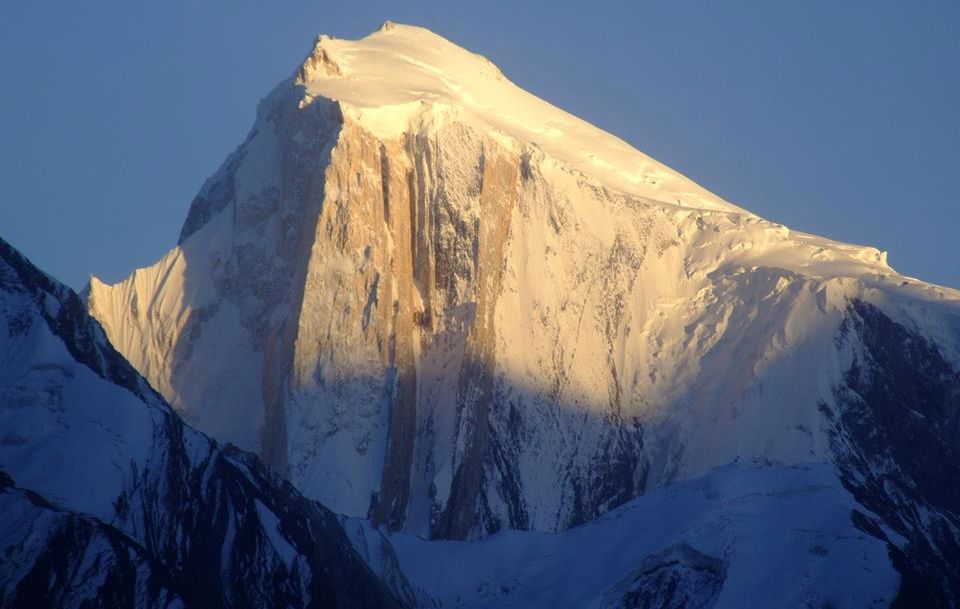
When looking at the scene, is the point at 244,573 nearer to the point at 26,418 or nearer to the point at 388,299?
Result: the point at 26,418

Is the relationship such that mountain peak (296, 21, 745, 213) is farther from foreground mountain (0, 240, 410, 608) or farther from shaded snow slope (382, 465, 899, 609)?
foreground mountain (0, 240, 410, 608)

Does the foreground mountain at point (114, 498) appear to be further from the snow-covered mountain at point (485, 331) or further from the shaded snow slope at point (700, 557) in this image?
the snow-covered mountain at point (485, 331)

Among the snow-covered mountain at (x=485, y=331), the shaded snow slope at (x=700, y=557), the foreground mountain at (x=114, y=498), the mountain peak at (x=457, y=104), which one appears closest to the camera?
the foreground mountain at (x=114, y=498)

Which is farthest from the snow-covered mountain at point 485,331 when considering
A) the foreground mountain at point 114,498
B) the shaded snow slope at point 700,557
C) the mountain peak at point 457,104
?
the foreground mountain at point 114,498

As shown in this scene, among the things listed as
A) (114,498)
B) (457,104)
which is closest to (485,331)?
(457,104)

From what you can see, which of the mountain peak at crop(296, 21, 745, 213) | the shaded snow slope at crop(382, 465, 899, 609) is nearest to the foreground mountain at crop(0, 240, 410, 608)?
the shaded snow slope at crop(382, 465, 899, 609)

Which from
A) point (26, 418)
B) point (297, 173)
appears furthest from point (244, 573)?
point (297, 173)
